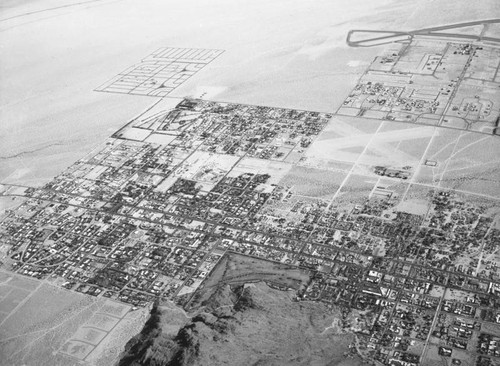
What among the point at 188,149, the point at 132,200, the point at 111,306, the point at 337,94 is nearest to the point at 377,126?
the point at 337,94

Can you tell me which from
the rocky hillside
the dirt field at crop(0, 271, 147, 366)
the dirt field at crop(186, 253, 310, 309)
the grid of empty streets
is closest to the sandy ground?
the grid of empty streets

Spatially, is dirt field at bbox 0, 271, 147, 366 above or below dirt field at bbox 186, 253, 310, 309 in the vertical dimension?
above

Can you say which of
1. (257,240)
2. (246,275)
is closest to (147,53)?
(257,240)

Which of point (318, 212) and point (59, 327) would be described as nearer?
point (59, 327)

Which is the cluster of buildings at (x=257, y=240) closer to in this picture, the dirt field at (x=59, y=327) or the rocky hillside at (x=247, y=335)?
the dirt field at (x=59, y=327)

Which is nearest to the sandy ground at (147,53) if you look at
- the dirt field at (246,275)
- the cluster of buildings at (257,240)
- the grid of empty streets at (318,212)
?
the grid of empty streets at (318,212)

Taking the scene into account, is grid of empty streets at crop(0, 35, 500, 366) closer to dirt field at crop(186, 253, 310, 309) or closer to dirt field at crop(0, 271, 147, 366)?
dirt field at crop(186, 253, 310, 309)

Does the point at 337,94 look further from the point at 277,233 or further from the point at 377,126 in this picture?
the point at 277,233

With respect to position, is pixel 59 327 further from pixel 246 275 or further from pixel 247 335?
pixel 247 335
